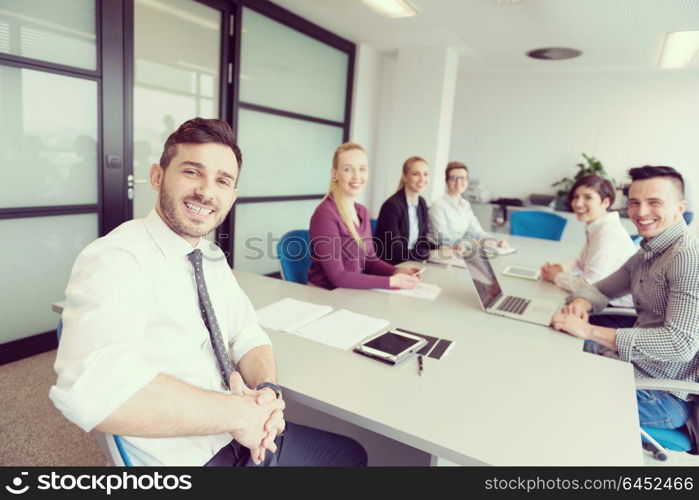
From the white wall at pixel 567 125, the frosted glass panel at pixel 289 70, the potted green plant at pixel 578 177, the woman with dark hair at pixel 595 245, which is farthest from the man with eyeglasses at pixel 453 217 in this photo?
the white wall at pixel 567 125

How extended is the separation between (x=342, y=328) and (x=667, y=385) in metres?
1.14

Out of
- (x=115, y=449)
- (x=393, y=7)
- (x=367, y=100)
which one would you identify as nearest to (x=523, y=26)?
(x=393, y=7)

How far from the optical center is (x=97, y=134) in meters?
3.08

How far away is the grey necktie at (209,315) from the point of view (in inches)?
48.1

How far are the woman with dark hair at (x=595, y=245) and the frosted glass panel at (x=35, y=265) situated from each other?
312cm

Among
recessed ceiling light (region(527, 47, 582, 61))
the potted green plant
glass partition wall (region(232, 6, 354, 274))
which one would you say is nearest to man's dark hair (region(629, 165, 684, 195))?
glass partition wall (region(232, 6, 354, 274))

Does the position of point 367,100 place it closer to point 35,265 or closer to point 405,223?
point 405,223

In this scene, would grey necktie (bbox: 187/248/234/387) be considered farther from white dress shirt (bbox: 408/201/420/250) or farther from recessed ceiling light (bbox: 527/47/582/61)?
recessed ceiling light (bbox: 527/47/582/61)

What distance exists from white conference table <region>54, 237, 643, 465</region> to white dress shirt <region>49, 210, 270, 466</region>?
0.98ft

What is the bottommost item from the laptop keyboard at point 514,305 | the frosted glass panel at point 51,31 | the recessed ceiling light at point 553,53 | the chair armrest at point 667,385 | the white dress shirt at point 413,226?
the chair armrest at point 667,385

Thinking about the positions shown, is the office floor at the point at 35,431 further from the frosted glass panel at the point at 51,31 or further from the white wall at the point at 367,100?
the white wall at the point at 367,100

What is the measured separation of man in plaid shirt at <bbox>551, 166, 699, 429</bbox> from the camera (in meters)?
1.62
